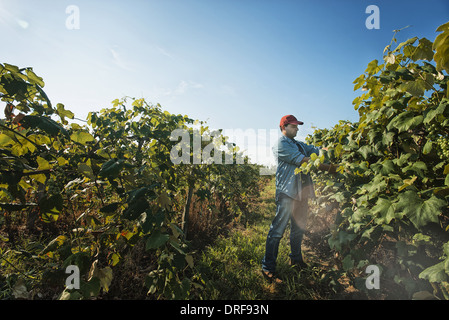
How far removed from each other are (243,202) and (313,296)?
3.74 meters

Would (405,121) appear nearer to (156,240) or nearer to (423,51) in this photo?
(423,51)

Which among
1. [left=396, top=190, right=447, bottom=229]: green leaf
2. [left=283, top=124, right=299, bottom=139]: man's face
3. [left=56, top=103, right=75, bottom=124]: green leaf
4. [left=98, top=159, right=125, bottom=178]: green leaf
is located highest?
[left=283, top=124, right=299, bottom=139]: man's face

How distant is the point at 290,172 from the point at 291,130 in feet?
1.97

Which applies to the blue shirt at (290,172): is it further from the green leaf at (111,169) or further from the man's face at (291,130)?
the green leaf at (111,169)

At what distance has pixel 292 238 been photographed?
282cm

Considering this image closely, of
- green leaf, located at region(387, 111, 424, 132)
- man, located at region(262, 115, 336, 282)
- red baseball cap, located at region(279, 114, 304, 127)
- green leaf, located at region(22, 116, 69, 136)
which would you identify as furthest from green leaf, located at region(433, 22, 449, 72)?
red baseball cap, located at region(279, 114, 304, 127)

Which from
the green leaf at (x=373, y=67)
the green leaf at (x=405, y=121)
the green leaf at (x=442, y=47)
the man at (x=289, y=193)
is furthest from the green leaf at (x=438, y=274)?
the man at (x=289, y=193)

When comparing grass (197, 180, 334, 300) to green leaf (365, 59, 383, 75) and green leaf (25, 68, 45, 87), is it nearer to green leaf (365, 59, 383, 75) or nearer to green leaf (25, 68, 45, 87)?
green leaf (25, 68, 45, 87)

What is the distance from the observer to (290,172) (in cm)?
254

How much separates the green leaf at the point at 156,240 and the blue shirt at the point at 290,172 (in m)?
1.83

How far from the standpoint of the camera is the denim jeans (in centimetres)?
249
